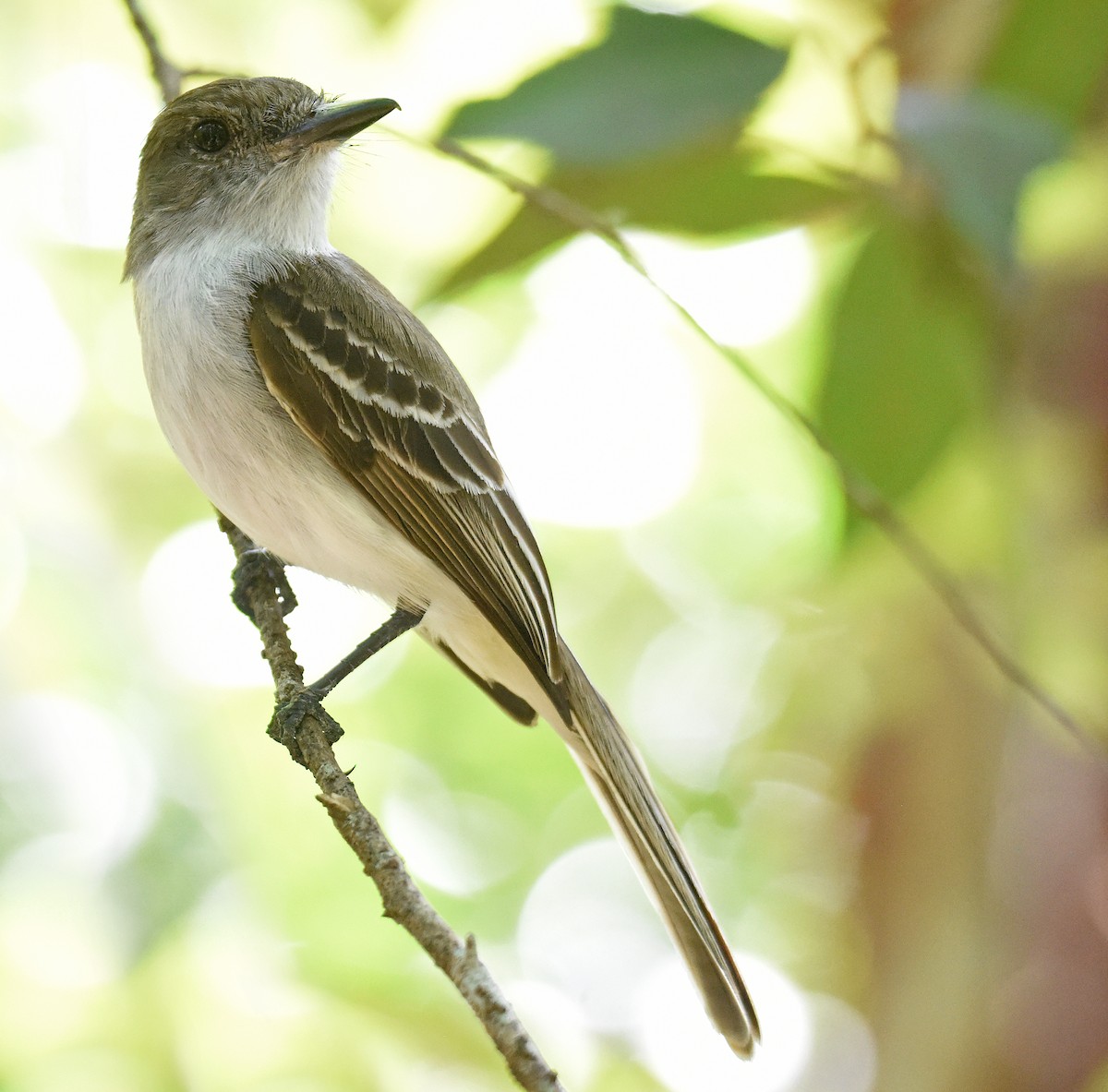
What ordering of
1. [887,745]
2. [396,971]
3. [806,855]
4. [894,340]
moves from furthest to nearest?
[806,855] → [396,971] → [887,745] → [894,340]

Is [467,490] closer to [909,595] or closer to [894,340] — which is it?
[894,340]

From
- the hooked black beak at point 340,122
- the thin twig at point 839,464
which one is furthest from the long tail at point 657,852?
the hooked black beak at point 340,122

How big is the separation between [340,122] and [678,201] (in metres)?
1.23

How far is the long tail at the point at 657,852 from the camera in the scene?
241 centimetres

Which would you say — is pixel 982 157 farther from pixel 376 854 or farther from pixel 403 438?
pixel 403 438

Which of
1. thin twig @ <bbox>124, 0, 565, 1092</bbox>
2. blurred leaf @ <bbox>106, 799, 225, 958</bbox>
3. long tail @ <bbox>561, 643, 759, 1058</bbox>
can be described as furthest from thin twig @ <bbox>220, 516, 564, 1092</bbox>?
blurred leaf @ <bbox>106, 799, 225, 958</bbox>

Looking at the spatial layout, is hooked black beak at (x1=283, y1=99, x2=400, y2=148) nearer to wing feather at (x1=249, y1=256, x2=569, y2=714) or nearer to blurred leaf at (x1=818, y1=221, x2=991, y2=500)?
wing feather at (x1=249, y1=256, x2=569, y2=714)

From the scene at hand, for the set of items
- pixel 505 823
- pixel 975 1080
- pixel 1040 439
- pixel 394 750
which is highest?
pixel 394 750

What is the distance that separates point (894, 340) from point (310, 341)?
124cm

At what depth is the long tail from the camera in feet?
7.91

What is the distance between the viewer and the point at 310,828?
462 cm

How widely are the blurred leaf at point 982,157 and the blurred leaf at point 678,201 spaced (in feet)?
0.69

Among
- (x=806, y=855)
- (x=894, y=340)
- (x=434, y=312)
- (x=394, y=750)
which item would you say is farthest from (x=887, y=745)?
(x=394, y=750)

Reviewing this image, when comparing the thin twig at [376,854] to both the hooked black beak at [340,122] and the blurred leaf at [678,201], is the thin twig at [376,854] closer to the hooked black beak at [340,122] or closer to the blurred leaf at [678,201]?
the hooked black beak at [340,122]
